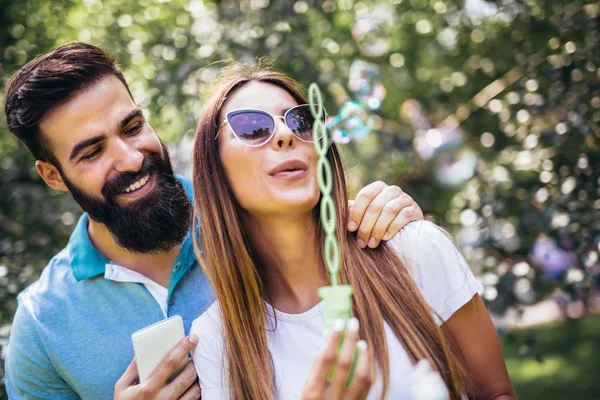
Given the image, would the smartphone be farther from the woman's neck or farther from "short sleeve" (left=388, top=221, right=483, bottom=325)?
"short sleeve" (left=388, top=221, right=483, bottom=325)

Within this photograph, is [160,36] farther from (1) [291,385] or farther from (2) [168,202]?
(1) [291,385]

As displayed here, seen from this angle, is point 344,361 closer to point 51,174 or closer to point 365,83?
point 51,174

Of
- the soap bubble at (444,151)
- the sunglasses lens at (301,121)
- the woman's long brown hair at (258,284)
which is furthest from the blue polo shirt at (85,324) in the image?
the soap bubble at (444,151)

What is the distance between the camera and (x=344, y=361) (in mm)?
1271

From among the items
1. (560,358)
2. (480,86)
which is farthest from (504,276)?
(560,358)

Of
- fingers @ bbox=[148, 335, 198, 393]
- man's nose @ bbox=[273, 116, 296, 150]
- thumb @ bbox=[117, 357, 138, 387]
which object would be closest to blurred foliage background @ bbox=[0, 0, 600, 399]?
man's nose @ bbox=[273, 116, 296, 150]

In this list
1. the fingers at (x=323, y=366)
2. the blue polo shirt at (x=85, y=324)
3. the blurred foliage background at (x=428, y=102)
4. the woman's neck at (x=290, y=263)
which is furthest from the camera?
the blurred foliage background at (x=428, y=102)

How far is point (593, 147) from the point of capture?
9.90 ft

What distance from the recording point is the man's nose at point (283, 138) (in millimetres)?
1837

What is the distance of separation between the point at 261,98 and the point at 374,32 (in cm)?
249

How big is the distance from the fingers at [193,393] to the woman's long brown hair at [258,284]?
15 cm

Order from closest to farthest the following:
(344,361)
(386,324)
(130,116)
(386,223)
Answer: (344,361)
(386,324)
(386,223)
(130,116)

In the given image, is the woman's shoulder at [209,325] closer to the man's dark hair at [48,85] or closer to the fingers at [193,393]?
the fingers at [193,393]

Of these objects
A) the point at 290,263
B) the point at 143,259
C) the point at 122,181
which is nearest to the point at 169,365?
the point at 290,263
